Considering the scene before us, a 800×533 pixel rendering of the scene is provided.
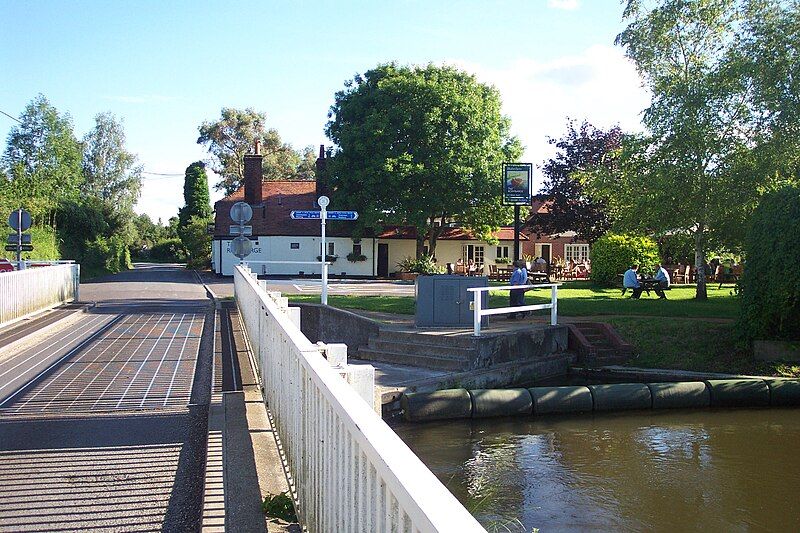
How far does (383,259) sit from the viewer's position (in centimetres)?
5144

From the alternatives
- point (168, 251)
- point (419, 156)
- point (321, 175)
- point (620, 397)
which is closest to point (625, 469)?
point (620, 397)

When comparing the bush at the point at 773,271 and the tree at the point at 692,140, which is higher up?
the tree at the point at 692,140

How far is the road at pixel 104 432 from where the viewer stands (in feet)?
16.4

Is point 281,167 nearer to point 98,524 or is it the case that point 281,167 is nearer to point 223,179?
point 223,179

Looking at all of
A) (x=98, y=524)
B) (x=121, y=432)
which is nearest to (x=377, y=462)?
(x=98, y=524)

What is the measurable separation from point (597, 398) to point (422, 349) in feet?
12.2

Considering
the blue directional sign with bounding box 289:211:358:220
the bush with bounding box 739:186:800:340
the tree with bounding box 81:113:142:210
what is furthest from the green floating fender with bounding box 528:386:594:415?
the tree with bounding box 81:113:142:210

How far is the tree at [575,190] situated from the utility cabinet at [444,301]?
1091 inches

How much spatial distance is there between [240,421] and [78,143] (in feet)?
232

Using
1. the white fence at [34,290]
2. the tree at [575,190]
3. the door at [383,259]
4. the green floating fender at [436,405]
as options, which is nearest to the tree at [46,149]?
the door at [383,259]

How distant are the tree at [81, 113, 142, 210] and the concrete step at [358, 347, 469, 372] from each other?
206 ft

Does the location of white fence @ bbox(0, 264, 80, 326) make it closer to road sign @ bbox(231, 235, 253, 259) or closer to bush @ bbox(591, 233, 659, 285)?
road sign @ bbox(231, 235, 253, 259)

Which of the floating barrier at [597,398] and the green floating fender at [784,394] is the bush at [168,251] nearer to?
the floating barrier at [597,398]

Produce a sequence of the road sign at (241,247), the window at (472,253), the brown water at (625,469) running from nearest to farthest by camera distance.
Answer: the brown water at (625,469), the road sign at (241,247), the window at (472,253)
